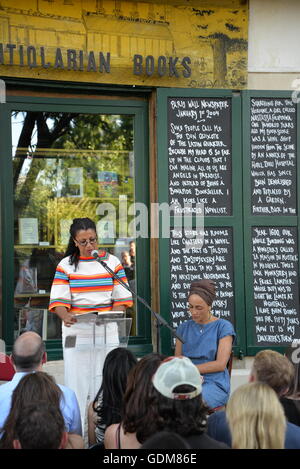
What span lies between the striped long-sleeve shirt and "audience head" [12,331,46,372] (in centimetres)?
136

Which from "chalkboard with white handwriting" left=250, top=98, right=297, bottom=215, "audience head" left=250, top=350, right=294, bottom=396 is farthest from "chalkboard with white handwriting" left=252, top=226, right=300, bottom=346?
"audience head" left=250, top=350, right=294, bottom=396

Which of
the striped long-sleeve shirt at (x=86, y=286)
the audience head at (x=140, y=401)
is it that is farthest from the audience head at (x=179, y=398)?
the striped long-sleeve shirt at (x=86, y=286)

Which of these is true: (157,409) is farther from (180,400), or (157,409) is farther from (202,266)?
(202,266)

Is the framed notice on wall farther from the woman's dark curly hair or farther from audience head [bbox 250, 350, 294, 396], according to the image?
audience head [bbox 250, 350, 294, 396]

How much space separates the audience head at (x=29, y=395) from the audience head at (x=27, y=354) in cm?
50

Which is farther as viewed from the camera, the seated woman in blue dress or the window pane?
the window pane

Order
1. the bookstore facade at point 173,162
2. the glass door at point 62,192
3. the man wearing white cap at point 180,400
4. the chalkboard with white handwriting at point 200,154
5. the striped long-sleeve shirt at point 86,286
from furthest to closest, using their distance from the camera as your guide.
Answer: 1. the glass door at point 62,192
2. the chalkboard with white handwriting at point 200,154
3. the bookstore facade at point 173,162
4. the striped long-sleeve shirt at point 86,286
5. the man wearing white cap at point 180,400

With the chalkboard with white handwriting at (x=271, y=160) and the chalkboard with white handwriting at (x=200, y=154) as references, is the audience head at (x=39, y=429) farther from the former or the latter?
the chalkboard with white handwriting at (x=271, y=160)

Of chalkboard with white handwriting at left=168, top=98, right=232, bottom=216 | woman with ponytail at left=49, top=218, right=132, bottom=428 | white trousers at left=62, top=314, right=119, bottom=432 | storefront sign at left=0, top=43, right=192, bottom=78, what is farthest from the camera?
chalkboard with white handwriting at left=168, top=98, right=232, bottom=216

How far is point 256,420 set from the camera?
2553 mm

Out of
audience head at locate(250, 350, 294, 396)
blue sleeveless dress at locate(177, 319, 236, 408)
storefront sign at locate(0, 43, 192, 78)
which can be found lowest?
blue sleeveless dress at locate(177, 319, 236, 408)

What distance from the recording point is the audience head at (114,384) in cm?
360

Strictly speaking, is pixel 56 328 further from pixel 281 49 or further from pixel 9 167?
pixel 281 49

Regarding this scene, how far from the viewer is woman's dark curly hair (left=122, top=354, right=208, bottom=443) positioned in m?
2.67
